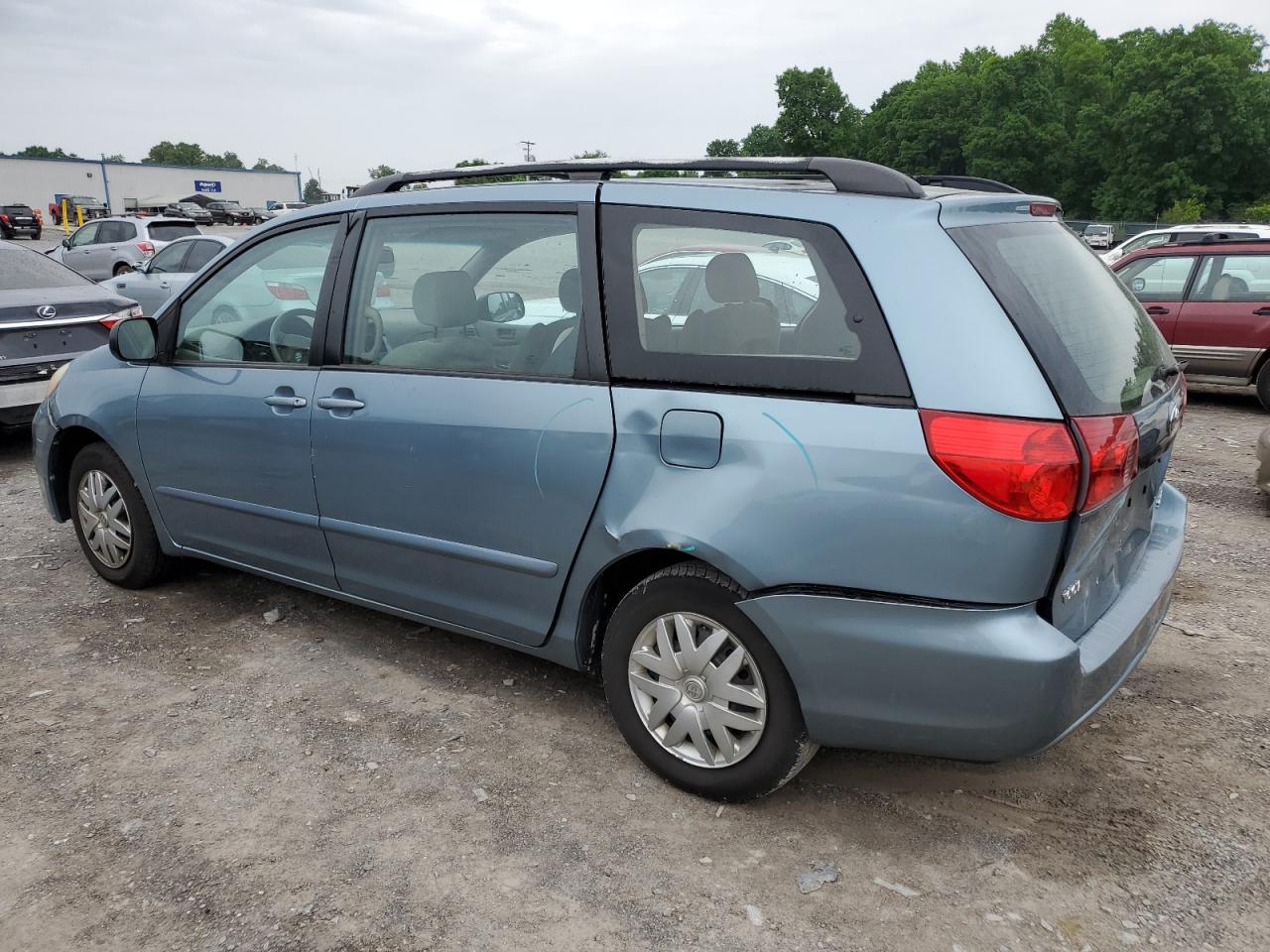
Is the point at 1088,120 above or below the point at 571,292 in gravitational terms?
above

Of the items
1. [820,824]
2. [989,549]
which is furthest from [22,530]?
[989,549]

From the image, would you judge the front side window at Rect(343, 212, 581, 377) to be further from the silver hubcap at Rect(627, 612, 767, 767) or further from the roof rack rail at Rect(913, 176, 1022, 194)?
the roof rack rail at Rect(913, 176, 1022, 194)

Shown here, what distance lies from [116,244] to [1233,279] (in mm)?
19028

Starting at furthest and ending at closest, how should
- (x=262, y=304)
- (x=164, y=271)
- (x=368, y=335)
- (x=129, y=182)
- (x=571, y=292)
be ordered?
(x=129, y=182) → (x=164, y=271) → (x=262, y=304) → (x=368, y=335) → (x=571, y=292)

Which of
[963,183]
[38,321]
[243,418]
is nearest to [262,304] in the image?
[243,418]

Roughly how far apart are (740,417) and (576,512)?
23.9 inches

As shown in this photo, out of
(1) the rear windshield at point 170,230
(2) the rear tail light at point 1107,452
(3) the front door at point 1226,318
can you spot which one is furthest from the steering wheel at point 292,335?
(1) the rear windshield at point 170,230

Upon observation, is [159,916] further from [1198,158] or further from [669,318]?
[1198,158]

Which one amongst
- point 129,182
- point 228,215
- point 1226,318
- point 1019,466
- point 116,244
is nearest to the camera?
point 1019,466

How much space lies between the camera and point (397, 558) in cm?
343

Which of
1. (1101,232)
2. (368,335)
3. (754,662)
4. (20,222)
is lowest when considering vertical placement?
(754,662)

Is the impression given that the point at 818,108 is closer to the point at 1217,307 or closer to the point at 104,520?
the point at 1217,307

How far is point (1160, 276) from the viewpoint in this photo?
31.8 feet

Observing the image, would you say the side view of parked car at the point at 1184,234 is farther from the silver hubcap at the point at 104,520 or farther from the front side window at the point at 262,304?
the silver hubcap at the point at 104,520
